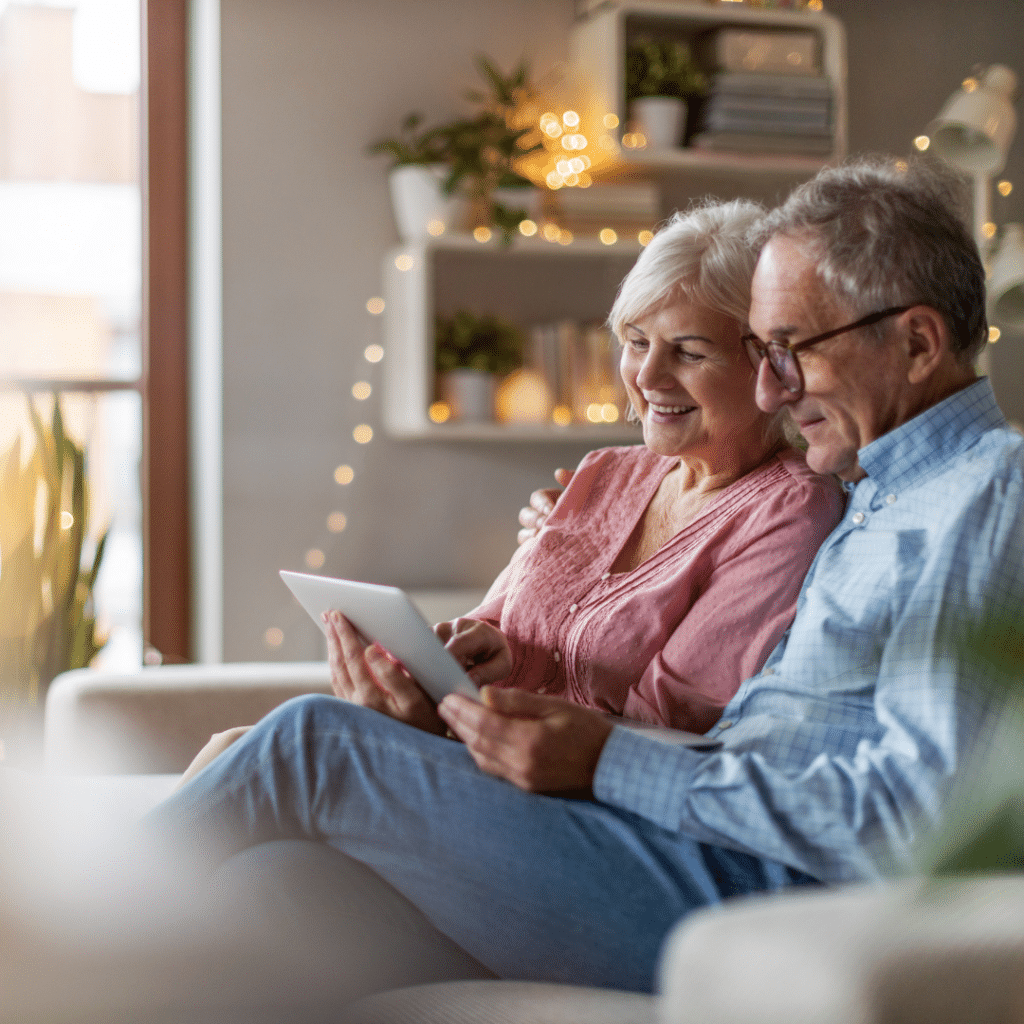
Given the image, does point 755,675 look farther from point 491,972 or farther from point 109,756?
point 109,756

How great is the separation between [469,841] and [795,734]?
0.32m

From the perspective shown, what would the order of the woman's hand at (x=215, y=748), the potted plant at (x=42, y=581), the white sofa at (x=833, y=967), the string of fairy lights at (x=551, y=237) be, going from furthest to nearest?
the string of fairy lights at (x=551, y=237) → the potted plant at (x=42, y=581) → the woman's hand at (x=215, y=748) → the white sofa at (x=833, y=967)

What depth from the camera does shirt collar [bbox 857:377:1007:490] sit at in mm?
1124

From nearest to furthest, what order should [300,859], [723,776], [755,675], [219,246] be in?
[723,776], [300,859], [755,675], [219,246]

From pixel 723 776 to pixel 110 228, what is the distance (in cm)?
240

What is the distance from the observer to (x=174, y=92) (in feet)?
9.48

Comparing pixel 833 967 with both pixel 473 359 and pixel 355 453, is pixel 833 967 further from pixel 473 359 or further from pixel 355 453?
pixel 355 453

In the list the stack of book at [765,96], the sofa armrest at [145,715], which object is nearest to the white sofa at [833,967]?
the sofa armrest at [145,715]

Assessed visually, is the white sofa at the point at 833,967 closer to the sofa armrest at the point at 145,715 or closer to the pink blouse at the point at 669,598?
the pink blouse at the point at 669,598

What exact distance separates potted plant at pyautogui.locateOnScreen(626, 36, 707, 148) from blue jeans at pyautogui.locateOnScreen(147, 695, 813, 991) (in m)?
2.01

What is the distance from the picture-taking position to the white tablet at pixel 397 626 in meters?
1.15

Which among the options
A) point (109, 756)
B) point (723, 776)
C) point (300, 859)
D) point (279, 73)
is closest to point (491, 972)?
point (300, 859)

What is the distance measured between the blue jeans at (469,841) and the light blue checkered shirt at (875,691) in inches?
1.7

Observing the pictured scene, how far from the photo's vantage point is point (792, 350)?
120 centimetres
